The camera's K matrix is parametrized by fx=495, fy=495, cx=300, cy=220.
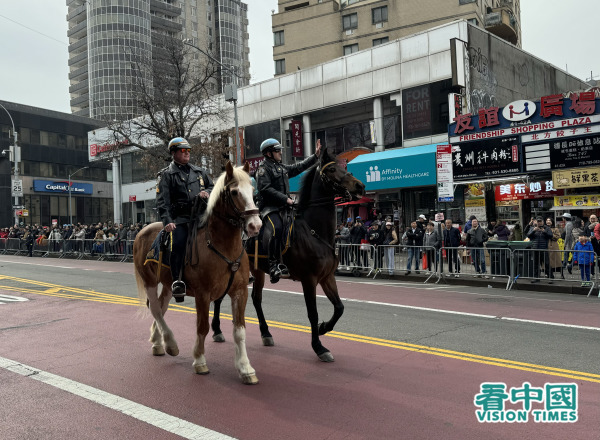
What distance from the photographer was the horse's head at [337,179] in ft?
20.1

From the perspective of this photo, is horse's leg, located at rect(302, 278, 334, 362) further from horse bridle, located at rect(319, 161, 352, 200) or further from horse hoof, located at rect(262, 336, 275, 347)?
horse bridle, located at rect(319, 161, 352, 200)

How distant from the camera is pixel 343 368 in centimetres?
575

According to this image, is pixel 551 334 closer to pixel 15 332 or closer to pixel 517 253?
pixel 517 253

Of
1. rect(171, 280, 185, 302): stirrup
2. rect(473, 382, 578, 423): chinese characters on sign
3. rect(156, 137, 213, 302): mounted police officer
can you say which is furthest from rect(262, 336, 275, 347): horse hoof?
rect(473, 382, 578, 423): chinese characters on sign

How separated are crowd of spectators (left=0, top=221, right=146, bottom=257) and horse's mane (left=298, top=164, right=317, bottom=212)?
20.2 m

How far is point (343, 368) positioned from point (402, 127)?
21958 mm

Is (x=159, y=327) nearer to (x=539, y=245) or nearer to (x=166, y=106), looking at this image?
(x=539, y=245)

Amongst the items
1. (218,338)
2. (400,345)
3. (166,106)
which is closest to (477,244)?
(400,345)

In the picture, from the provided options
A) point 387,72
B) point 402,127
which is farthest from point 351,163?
point 387,72

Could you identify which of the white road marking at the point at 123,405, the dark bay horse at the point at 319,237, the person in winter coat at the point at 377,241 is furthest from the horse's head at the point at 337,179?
the person in winter coat at the point at 377,241

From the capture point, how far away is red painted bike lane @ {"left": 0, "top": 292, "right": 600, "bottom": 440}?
161 inches

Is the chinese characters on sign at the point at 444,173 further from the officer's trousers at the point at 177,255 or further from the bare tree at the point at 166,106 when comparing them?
the bare tree at the point at 166,106

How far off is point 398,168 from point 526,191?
19.3 feet

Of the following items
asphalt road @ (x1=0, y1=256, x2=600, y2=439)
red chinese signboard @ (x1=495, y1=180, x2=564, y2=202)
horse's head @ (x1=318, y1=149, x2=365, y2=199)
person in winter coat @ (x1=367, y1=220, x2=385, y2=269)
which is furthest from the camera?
red chinese signboard @ (x1=495, y1=180, x2=564, y2=202)
